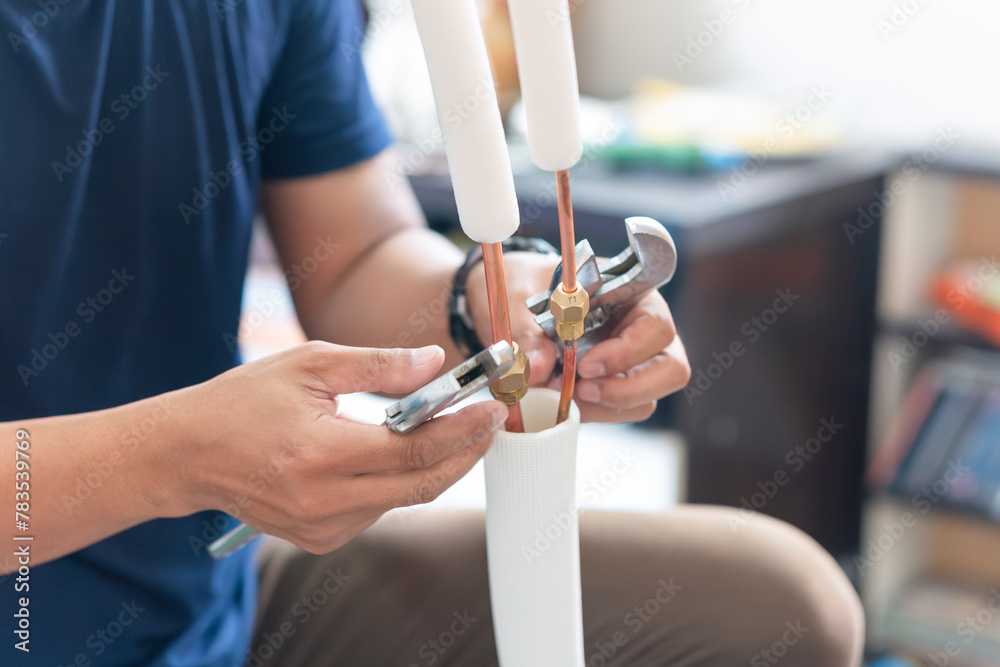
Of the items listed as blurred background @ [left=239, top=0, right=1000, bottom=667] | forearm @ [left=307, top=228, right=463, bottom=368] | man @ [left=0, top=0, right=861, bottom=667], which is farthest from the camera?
blurred background @ [left=239, top=0, right=1000, bottom=667]

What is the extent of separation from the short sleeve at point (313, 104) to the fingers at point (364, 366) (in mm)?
332

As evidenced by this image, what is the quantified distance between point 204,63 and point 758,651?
0.54m

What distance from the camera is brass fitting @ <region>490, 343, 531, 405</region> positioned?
1.59 feet

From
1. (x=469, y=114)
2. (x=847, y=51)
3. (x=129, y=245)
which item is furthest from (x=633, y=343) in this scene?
(x=847, y=51)

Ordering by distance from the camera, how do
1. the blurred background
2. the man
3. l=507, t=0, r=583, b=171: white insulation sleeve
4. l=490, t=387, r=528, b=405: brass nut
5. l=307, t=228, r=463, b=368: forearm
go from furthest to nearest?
1. the blurred background
2. l=307, t=228, r=463, b=368: forearm
3. the man
4. l=490, t=387, r=528, b=405: brass nut
5. l=507, t=0, r=583, b=171: white insulation sleeve

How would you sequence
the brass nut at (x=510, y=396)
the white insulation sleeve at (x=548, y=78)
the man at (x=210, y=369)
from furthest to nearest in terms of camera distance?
the man at (x=210, y=369)
the brass nut at (x=510, y=396)
the white insulation sleeve at (x=548, y=78)

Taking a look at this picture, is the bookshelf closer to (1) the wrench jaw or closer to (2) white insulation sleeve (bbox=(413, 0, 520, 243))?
(1) the wrench jaw

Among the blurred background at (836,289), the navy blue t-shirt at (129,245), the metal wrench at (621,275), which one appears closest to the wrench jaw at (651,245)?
the metal wrench at (621,275)

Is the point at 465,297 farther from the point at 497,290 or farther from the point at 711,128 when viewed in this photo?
the point at 711,128

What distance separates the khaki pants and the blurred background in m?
0.38

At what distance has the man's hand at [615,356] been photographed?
58 cm

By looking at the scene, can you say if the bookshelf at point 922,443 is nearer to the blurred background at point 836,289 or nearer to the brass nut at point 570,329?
the blurred background at point 836,289

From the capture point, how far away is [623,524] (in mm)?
684

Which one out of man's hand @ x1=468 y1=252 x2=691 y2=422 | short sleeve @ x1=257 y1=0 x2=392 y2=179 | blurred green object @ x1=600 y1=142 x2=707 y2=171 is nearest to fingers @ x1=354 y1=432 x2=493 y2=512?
man's hand @ x1=468 y1=252 x2=691 y2=422
